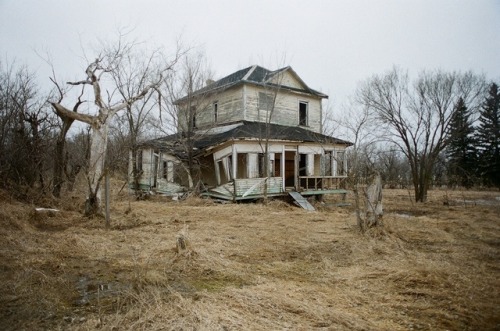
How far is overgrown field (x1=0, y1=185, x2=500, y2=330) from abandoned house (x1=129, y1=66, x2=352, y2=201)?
26.1ft

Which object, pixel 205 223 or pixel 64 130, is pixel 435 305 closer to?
pixel 205 223

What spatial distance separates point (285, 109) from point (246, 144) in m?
5.99

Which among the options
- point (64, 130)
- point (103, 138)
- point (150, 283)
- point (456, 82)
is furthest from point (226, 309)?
point (456, 82)

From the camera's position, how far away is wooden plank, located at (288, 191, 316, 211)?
49.7 ft

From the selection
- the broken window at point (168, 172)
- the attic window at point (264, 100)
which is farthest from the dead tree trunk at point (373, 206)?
the broken window at point (168, 172)

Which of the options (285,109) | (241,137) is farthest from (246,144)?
(285,109)

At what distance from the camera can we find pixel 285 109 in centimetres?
2111

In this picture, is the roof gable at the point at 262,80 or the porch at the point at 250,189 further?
the roof gable at the point at 262,80

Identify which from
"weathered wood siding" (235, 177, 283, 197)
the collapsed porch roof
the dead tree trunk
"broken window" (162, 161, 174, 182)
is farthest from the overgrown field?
"broken window" (162, 161, 174, 182)

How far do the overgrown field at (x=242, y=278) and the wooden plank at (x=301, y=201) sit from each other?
623cm

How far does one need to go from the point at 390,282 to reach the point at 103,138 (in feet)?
31.5

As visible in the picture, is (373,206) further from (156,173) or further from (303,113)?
(156,173)

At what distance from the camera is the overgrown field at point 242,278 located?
3.51 m

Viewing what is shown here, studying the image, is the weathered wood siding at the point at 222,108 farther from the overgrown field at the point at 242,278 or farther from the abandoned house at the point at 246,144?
the overgrown field at the point at 242,278
